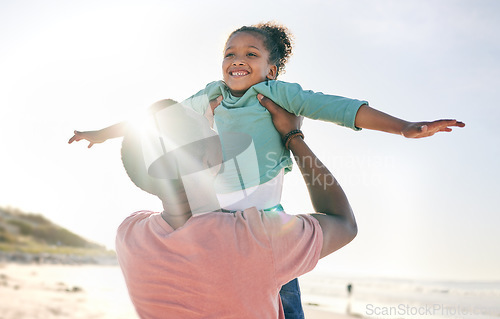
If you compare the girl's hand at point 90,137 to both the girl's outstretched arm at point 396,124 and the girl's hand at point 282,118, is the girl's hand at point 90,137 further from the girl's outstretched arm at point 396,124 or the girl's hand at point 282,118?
the girl's outstretched arm at point 396,124

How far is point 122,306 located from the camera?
6.98 metres

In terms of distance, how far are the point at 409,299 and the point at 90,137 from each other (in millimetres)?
15786

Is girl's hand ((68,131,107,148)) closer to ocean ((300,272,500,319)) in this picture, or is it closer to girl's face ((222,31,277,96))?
girl's face ((222,31,277,96))

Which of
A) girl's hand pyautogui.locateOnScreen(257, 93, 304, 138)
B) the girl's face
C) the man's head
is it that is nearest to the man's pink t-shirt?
the man's head

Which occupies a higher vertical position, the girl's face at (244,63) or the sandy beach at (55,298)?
the girl's face at (244,63)

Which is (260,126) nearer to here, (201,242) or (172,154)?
(172,154)

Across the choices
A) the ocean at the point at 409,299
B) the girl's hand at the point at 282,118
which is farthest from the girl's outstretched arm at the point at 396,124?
the ocean at the point at 409,299

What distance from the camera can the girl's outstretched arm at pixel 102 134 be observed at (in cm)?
276

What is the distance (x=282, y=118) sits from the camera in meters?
2.49

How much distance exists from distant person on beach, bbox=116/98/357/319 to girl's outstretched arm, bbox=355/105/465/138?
0.62m

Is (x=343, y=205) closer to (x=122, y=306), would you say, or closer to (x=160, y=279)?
(x=160, y=279)

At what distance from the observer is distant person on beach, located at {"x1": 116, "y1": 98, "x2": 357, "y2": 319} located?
1454 millimetres

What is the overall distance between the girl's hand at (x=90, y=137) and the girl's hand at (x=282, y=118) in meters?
1.09

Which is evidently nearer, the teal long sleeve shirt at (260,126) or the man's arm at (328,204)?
the man's arm at (328,204)
